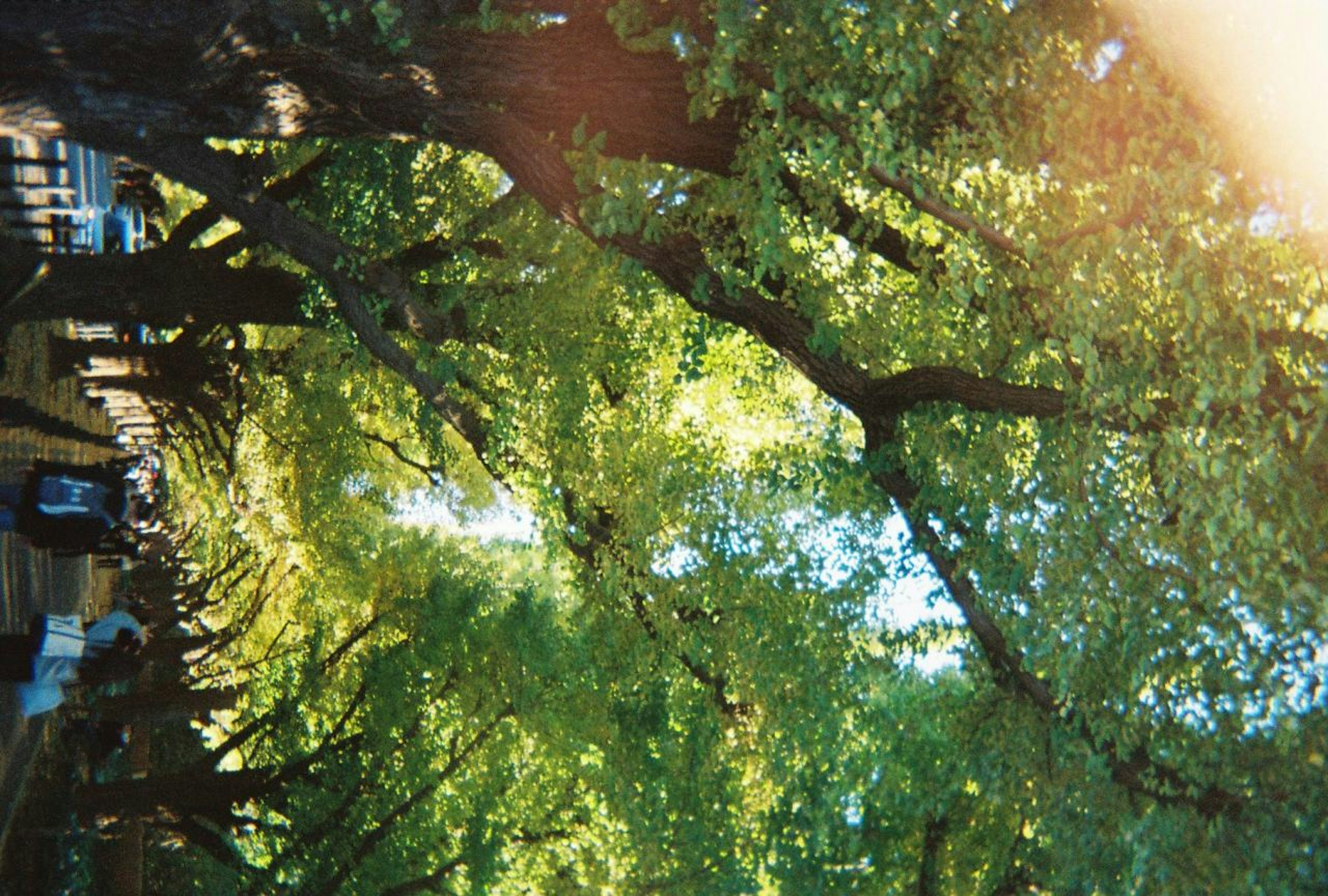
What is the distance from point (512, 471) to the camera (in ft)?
46.1

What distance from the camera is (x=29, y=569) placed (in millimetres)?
18125

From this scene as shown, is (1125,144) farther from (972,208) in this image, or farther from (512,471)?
(512,471)

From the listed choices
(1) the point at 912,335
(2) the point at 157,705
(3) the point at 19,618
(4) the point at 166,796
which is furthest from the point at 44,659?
(1) the point at 912,335

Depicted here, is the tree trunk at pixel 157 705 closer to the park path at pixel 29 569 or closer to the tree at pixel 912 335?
the park path at pixel 29 569

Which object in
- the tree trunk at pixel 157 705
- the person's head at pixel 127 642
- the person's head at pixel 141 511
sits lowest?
the person's head at pixel 127 642

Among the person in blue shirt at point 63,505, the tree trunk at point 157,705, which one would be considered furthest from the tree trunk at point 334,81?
the tree trunk at point 157,705

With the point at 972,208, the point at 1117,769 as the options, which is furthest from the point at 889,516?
the point at 972,208

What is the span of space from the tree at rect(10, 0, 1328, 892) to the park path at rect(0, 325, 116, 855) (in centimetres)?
620

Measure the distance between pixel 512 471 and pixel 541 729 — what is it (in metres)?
8.68

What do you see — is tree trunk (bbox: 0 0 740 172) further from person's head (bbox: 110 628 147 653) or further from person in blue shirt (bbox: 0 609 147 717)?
person's head (bbox: 110 628 147 653)

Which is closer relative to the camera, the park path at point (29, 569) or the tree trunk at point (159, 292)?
the tree trunk at point (159, 292)

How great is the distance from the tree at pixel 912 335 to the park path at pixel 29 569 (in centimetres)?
620

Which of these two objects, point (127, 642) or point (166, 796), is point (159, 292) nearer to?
point (127, 642)

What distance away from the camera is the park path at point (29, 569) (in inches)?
636
